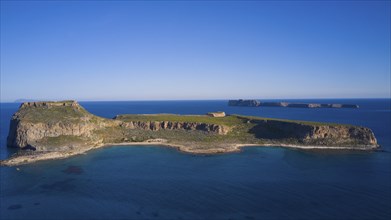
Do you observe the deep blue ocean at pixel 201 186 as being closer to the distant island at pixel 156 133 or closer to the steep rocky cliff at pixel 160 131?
the distant island at pixel 156 133

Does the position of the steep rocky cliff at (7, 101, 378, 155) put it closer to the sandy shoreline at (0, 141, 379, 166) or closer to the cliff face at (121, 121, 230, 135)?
the cliff face at (121, 121, 230, 135)

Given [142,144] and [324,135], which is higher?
[324,135]

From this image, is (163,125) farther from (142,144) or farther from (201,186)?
(201,186)

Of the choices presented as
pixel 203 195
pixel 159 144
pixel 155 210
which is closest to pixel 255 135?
pixel 159 144

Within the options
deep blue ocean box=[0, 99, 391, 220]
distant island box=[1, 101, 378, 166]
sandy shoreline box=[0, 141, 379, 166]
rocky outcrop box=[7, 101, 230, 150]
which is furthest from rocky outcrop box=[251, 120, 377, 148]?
rocky outcrop box=[7, 101, 230, 150]

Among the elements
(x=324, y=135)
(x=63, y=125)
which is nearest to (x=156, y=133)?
(x=63, y=125)

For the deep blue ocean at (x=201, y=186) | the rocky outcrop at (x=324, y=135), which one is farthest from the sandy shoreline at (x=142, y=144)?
the deep blue ocean at (x=201, y=186)
